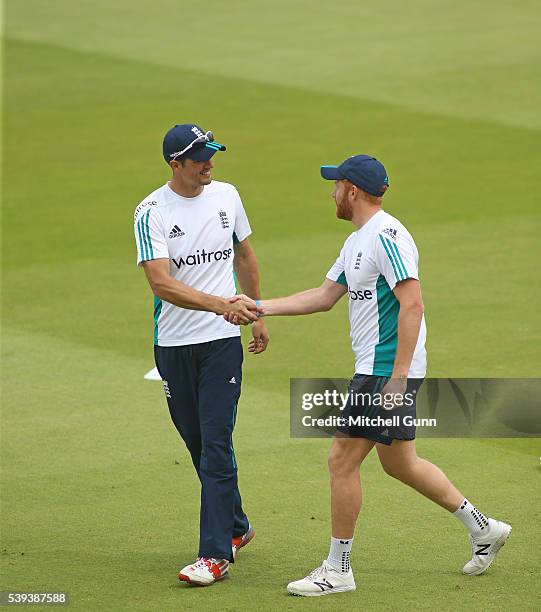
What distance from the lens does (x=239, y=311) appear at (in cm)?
782

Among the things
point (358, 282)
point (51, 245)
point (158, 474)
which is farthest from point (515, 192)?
point (358, 282)

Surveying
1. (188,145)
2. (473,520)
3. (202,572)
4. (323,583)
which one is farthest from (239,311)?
(473,520)

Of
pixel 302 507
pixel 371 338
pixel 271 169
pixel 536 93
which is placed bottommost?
pixel 302 507

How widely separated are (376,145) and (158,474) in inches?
536

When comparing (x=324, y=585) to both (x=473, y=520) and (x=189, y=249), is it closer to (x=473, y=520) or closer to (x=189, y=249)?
(x=473, y=520)

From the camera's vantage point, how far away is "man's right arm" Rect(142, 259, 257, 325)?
7695 mm

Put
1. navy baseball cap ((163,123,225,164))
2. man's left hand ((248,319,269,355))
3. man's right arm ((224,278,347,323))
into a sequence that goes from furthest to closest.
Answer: man's left hand ((248,319,269,355))
man's right arm ((224,278,347,323))
navy baseball cap ((163,123,225,164))

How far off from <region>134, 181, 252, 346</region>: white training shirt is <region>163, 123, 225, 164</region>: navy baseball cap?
258 millimetres

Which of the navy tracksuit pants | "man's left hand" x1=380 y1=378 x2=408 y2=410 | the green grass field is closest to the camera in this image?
"man's left hand" x1=380 y1=378 x2=408 y2=410

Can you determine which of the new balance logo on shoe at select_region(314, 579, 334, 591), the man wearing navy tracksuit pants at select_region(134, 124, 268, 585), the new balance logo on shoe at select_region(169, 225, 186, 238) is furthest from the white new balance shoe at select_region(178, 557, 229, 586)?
the new balance logo on shoe at select_region(169, 225, 186, 238)

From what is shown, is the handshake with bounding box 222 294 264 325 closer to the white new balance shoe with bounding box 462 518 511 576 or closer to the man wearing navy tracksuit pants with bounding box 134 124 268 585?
the man wearing navy tracksuit pants with bounding box 134 124 268 585

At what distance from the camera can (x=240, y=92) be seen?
26922 mm

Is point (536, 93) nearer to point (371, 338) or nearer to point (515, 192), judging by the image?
point (515, 192)

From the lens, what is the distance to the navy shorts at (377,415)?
732cm
